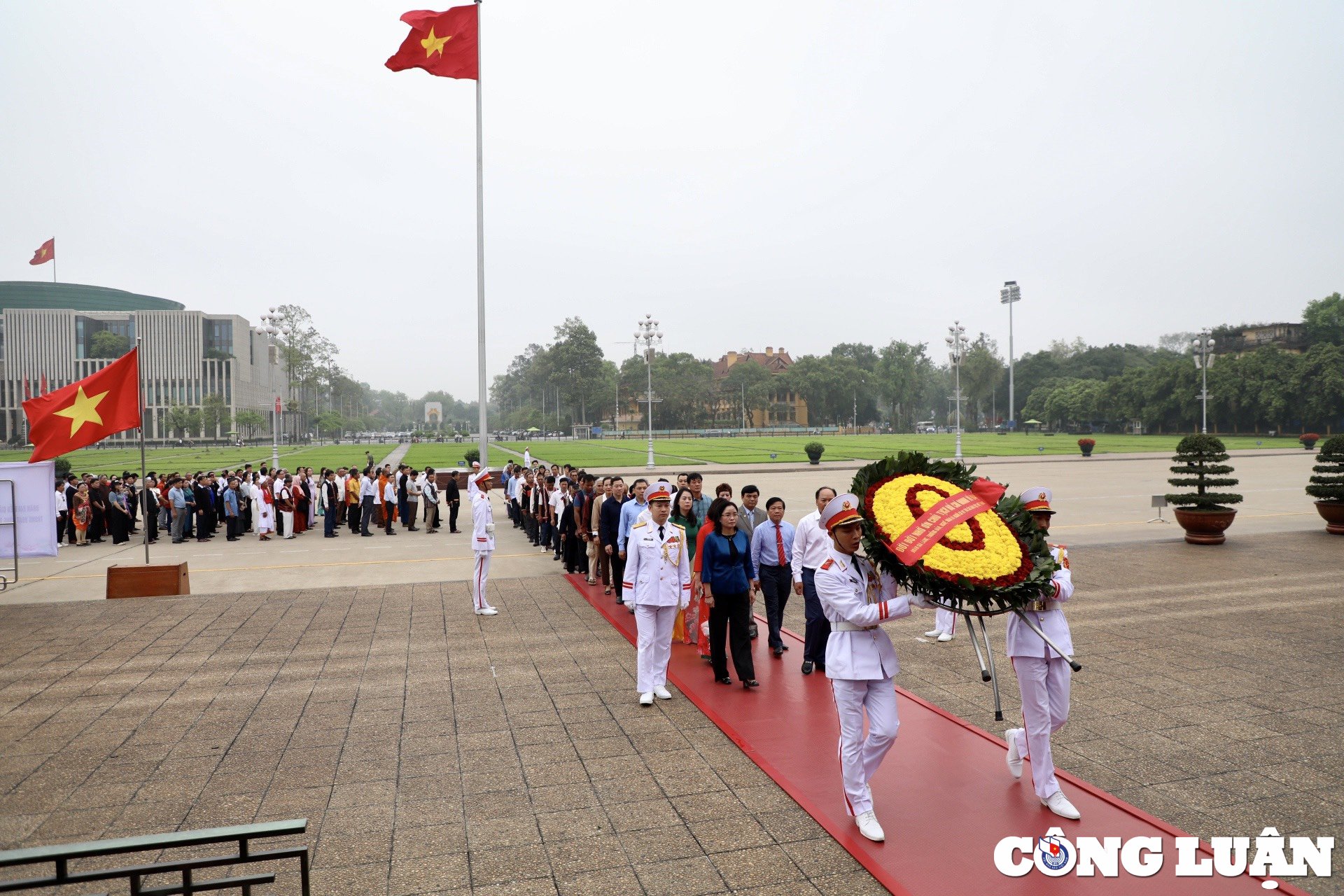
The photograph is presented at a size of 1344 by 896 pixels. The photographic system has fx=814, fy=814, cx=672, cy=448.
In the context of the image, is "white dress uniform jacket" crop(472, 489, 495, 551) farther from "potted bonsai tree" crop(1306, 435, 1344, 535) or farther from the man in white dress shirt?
"potted bonsai tree" crop(1306, 435, 1344, 535)

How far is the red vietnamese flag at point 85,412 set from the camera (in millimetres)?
10539

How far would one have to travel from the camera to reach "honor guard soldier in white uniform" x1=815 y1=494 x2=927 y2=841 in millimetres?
4551

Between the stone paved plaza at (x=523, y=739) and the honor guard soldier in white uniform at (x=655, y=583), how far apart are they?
0.94 feet

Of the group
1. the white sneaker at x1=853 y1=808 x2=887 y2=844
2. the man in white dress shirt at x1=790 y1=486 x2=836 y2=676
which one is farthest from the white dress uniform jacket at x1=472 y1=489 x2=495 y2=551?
the white sneaker at x1=853 y1=808 x2=887 y2=844

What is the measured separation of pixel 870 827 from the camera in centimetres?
450

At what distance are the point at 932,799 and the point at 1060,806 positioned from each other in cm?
73

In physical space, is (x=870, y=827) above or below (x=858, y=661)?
below

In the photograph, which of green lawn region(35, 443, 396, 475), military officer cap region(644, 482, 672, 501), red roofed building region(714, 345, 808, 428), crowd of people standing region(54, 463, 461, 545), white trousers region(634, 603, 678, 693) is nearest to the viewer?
white trousers region(634, 603, 678, 693)

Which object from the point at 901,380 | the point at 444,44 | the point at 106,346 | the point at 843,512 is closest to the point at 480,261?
the point at 444,44

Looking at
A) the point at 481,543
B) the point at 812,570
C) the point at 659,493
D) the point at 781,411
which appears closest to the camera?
the point at 659,493

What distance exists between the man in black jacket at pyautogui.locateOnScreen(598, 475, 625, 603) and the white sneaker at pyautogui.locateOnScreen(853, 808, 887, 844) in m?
6.36

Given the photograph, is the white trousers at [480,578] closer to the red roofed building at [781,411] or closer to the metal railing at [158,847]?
the metal railing at [158,847]

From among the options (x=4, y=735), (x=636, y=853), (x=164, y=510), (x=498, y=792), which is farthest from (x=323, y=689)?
(x=164, y=510)

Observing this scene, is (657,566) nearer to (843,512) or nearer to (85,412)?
(843,512)
